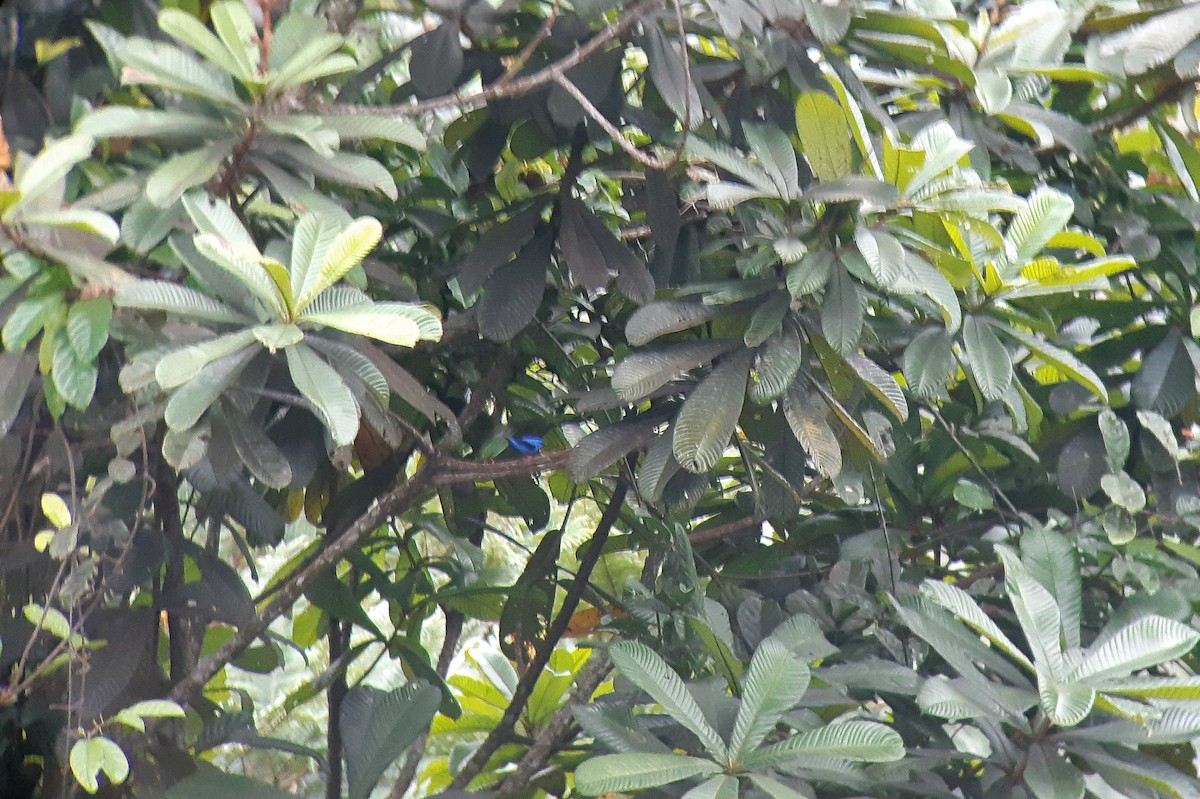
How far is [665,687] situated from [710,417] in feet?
0.82

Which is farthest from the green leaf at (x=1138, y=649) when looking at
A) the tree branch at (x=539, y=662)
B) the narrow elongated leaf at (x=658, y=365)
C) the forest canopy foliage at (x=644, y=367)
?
the tree branch at (x=539, y=662)

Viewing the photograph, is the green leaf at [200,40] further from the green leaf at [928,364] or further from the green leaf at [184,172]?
the green leaf at [928,364]

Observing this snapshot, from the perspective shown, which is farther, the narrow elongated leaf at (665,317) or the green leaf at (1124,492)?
the green leaf at (1124,492)

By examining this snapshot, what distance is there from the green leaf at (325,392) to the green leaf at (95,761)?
1.19 ft

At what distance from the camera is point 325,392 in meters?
0.79

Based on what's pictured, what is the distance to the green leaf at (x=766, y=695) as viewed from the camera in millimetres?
967

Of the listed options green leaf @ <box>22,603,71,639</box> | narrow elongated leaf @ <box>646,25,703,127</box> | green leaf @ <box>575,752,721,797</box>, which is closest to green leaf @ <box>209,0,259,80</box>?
narrow elongated leaf @ <box>646,25,703,127</box>

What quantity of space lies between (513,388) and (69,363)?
73cm

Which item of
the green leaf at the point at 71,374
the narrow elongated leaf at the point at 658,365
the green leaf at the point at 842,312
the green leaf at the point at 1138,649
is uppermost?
the green leaf at the point at 71,374

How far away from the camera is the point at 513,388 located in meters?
1.51

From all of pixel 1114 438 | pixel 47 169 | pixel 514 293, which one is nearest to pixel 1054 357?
pixel 1114 438

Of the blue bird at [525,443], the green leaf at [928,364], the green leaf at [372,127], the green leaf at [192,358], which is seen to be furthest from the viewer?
the blue bird at [525,443]

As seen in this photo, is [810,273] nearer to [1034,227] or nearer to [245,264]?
[1034,227]

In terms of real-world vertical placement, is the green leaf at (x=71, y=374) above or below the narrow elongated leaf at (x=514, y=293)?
above
